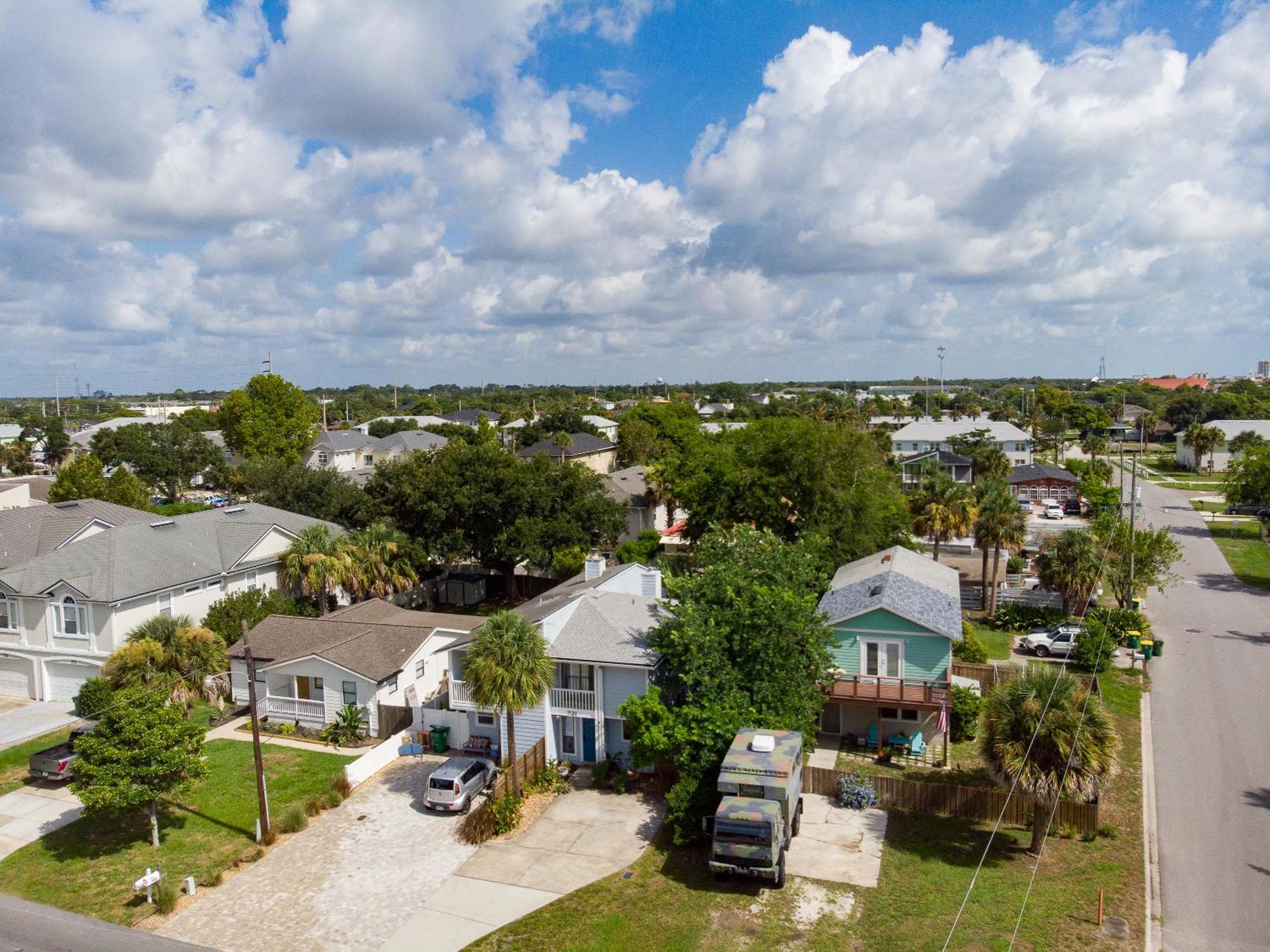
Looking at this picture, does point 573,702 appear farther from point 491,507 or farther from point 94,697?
point 491,507

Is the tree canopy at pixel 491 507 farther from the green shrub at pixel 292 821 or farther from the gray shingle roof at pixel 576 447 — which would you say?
the gray shingle roof at pixel 576 447

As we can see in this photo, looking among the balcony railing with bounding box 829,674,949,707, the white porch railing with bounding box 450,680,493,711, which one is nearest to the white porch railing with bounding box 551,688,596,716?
the white porch railing with bounding box 450,680,493,711

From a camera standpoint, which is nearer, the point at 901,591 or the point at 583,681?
the point at 583,681

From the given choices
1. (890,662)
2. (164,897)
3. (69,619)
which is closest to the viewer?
(164,897)

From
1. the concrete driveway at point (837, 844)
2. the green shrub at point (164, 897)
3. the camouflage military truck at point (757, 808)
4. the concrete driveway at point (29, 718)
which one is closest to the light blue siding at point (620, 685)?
the camouflage military truck at point (757, 808)

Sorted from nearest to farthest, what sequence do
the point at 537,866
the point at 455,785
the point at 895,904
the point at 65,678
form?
the point at 895,904 → the point at 537,866 → the point at 455,785 → the point at 65,678

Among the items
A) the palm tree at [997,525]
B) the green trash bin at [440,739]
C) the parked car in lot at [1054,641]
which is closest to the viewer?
the green trash bin at [440,739]

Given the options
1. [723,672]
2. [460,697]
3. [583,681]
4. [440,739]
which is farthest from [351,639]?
[723,672]
